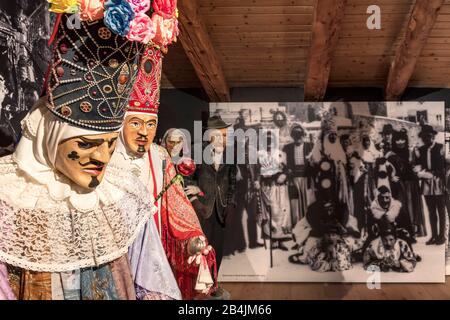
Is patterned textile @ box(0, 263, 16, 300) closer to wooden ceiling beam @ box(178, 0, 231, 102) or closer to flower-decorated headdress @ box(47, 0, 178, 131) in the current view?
flower-decorated headdress @ box(47, 0, 178, 131)

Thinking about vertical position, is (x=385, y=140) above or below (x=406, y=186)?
above

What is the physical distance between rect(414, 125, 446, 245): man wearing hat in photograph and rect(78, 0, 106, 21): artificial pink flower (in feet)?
8.93

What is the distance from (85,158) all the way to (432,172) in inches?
110

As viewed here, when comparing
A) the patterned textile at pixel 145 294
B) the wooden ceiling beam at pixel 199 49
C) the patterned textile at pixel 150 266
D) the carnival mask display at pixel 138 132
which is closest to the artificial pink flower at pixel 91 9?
the carnival mask display at pixel 138 132

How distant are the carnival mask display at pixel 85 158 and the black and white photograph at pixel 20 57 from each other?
308mm

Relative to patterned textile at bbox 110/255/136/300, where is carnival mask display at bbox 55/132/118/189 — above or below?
above

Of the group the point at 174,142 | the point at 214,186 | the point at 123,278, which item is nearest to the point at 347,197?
the point at 214,186

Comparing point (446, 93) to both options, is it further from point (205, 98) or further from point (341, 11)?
point (205, 98)

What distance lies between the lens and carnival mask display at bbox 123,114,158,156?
1.80 metres

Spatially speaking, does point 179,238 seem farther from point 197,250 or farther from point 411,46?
point 411,46

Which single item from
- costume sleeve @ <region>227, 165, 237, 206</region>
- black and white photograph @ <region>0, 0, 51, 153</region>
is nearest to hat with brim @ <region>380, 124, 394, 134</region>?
costume sleeve @ <region>227, 165, 237, 206</region>

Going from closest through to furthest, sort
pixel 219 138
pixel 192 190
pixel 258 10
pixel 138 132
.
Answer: pixel 138 132 → pixel 192 190 → pixel 258 10 → pixel 219 138

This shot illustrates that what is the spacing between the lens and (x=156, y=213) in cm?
195
